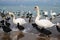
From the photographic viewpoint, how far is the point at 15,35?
28.7ft

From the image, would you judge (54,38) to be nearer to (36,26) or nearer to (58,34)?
(58,34)

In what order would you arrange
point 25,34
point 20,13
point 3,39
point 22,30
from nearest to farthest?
point 3,39 < point 25,34 < point 22,30 < point 20,13

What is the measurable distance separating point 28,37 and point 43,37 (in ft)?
1.71

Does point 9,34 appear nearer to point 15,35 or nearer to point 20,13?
point 15,35

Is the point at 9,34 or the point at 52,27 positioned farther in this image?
the point at 52,27

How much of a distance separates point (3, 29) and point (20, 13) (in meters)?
8.69

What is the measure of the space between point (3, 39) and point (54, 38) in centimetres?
176

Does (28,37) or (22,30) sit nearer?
(28,37)

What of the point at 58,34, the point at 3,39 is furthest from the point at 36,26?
the point at 3,39

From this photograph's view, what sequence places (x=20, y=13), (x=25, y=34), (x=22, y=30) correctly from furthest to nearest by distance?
(x=20, y=13) → (x=22, y=30) → (x=25, y=34)

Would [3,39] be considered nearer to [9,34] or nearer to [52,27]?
[9,34]

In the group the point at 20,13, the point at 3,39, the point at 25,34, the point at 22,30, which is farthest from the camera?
the point at 20,13

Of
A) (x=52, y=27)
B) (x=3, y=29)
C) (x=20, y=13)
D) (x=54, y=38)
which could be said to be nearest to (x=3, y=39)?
(x=3, y=29)

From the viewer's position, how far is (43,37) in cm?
874
